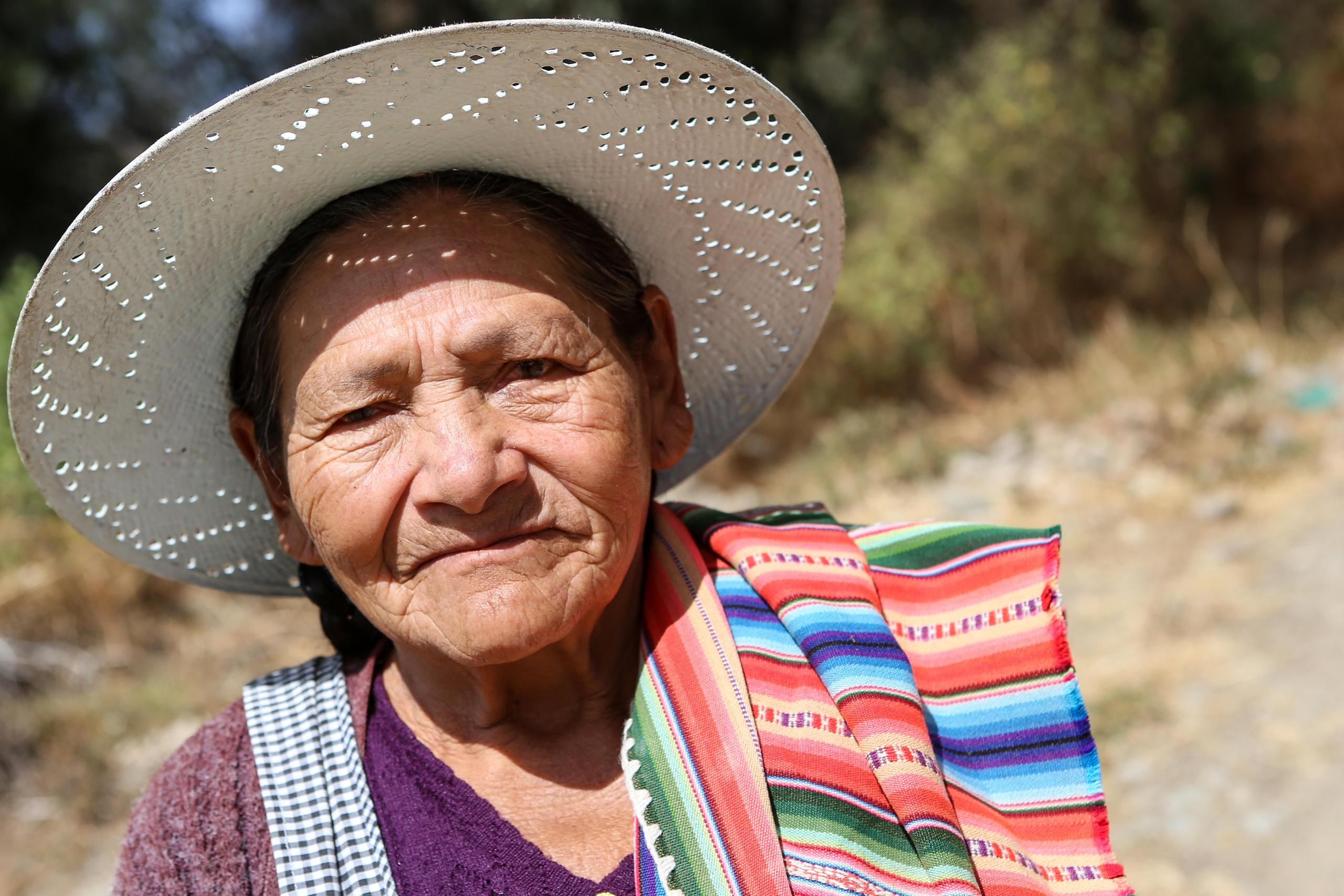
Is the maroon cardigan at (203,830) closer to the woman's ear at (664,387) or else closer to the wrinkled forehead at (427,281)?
the wrinkled forehead at (427,281)

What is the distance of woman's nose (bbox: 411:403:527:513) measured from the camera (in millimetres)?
1231

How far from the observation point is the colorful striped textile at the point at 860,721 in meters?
1.26

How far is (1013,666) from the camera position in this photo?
1.44 metres

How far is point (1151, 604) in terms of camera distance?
443 centimetres

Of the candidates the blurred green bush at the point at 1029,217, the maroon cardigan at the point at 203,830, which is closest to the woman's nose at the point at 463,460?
the maroon cardigan at the point at 203,830

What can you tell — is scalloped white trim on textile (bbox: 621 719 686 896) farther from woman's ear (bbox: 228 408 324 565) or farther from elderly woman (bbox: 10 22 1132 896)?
woman's ear (bbox: 228 408 324 565)

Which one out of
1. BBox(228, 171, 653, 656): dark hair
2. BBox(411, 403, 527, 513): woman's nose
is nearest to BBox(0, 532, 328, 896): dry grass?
BBox(228, 171, 653, 656): dark hair

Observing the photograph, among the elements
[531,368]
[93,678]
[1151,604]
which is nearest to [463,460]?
[531,368]

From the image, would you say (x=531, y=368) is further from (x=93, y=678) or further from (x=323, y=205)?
(x=93, y=678)

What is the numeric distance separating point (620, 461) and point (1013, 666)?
0.63 m

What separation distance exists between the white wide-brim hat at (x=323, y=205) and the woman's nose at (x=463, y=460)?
35 centimetres

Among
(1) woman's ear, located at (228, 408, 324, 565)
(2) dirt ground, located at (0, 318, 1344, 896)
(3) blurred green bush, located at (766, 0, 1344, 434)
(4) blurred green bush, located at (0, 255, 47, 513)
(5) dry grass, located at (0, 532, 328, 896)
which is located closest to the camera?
(1) woman's ear, located at (228, 408, 324, 565)

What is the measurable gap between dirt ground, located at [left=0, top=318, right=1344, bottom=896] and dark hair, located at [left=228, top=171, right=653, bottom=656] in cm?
270

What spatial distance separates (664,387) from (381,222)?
0.49 meters
